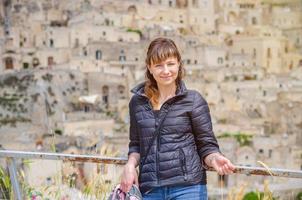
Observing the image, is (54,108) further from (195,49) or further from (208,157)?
(208,157)

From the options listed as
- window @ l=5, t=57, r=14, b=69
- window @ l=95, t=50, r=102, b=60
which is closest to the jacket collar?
window @ l=95, t=50, r=102, b=60

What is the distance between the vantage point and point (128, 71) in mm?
26312

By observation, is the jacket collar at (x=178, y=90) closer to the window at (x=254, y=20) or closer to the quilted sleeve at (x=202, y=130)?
the quilted sleeve at (x=202, y=130)

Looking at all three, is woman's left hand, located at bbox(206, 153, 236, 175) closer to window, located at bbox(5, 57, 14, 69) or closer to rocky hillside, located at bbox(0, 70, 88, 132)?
rocky hillside, located at bbox(0, 70, 88, 132)

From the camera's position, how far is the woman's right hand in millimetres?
2557

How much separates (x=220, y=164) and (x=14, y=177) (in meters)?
1.27

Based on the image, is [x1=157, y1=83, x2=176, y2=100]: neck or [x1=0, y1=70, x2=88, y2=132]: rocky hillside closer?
[x1=157, y1=83, x2=176, y2=100]: neck

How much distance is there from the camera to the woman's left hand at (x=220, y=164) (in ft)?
8.11

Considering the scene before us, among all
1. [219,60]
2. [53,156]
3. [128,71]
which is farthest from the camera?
[219,60]

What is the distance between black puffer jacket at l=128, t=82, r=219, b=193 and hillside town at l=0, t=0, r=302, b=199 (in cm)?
1018

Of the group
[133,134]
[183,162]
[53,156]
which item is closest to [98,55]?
[53,156]

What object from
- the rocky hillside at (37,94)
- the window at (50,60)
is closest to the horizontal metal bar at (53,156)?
the rocky hillside at (37,94)

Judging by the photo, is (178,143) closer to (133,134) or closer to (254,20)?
(133,134)

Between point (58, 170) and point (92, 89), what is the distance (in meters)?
22.1
